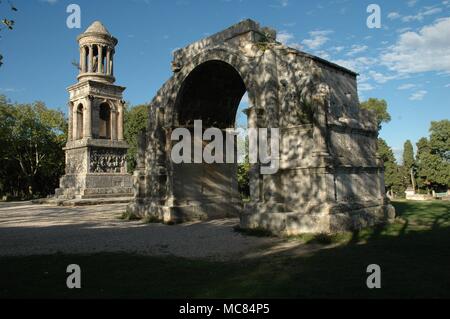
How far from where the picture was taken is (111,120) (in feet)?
84.4

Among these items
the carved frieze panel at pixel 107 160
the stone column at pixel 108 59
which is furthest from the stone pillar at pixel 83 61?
the carved frieze panel at pixel 107 160

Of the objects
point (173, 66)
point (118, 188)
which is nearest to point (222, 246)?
point (173, 66)

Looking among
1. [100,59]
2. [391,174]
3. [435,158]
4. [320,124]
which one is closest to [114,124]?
[100,59]

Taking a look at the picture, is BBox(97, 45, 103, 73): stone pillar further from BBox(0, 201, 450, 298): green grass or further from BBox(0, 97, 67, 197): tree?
BBox(0, 201, 450, 298): green grass

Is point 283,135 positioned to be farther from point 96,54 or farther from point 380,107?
point 380,107

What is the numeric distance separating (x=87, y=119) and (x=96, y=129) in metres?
0.92

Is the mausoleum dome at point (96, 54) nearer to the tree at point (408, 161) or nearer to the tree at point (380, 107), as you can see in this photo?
the tree at point (380, 107)

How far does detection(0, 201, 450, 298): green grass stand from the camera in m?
5.07

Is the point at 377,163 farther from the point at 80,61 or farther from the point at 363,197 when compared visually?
the point at 80,61

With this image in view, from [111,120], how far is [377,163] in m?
18.7

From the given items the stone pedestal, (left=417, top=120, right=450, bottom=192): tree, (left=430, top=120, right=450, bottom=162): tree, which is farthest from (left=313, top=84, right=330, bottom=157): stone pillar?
(left=430, top=120, right=450, bottom=162): tree

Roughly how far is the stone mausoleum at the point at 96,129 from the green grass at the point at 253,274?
1721 cm

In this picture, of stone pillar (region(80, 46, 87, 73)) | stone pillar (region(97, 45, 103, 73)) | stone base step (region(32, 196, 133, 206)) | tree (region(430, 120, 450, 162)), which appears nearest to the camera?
stone base step (region(32, 196, 133, 206))

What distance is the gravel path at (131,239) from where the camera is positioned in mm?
8688
